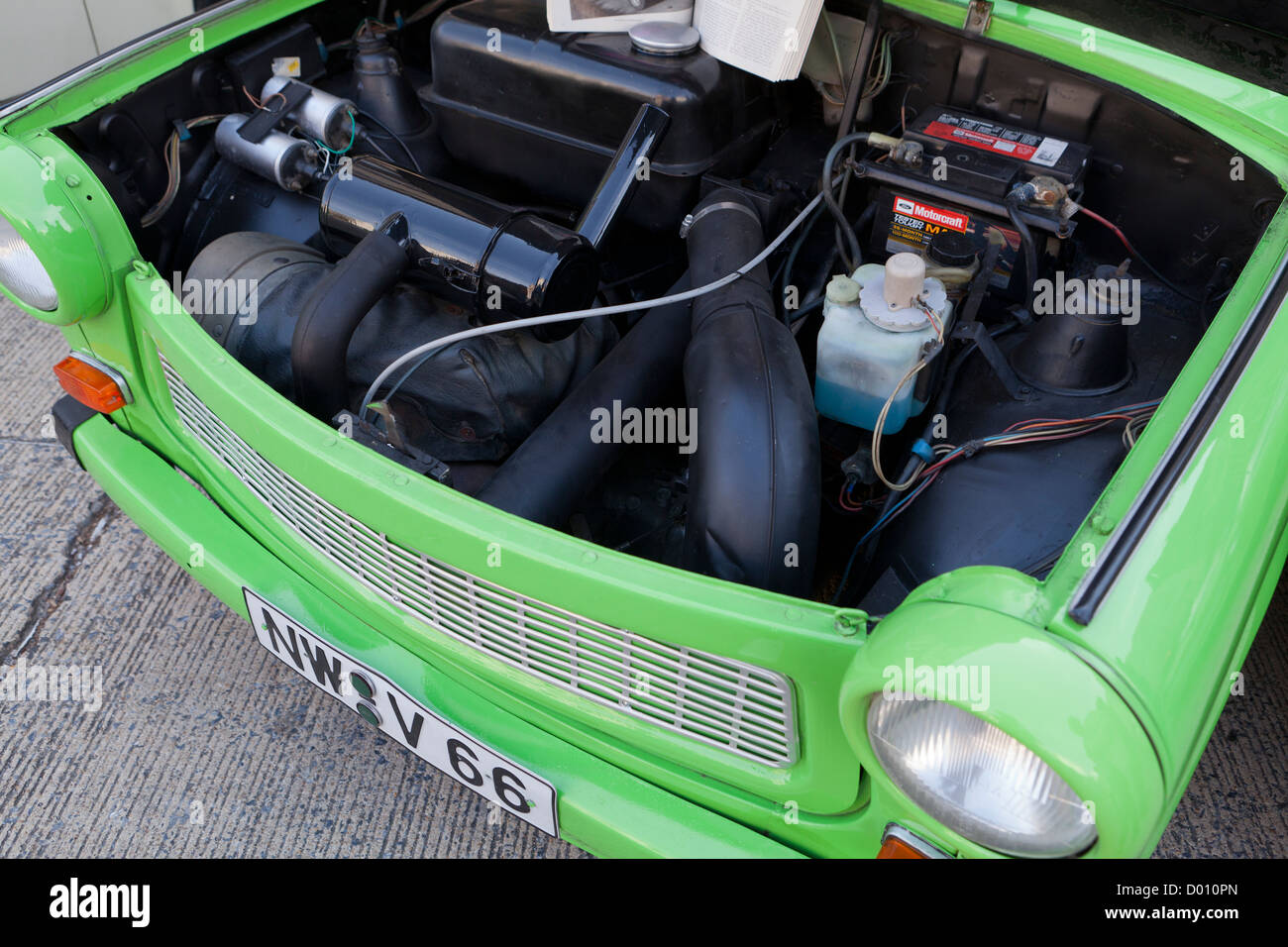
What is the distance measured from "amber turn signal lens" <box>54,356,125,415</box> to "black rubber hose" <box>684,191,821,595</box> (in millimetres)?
1190

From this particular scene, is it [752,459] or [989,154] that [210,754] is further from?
[989,154]

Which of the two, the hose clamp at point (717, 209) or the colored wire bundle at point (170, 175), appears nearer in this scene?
the hose clamp at point (717, 209)

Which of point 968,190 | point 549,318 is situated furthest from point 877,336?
point 549,318

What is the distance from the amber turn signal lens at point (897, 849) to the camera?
118cm

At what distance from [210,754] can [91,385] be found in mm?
807

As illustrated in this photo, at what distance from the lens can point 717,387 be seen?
1506 mm

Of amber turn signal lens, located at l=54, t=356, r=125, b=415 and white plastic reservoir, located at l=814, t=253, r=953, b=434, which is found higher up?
white plastic reservoir, located at l=814, t=253, r=953, b=434

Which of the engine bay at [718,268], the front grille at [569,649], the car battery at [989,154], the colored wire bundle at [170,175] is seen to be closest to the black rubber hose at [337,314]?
the engine bay at [718,268]

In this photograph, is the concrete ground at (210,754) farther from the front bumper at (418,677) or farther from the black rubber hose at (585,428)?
the black rubber hose at (585,428)

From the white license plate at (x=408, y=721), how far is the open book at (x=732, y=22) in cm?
137

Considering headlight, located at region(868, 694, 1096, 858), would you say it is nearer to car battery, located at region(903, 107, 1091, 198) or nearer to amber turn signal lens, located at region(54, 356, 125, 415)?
car battery, located at region(903, 107, 1091, 198)

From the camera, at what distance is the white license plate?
1.48 meters

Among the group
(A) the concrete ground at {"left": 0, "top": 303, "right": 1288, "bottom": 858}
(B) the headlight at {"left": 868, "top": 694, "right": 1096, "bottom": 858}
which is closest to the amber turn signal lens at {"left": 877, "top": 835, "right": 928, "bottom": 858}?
(B) the headlight at {"left": 868, "top": 694, "right": 1096, "bottom": 858}

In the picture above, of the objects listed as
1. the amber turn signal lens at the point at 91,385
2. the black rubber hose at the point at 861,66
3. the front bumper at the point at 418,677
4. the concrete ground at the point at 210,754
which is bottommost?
the concrete ground at the point at 210,754
